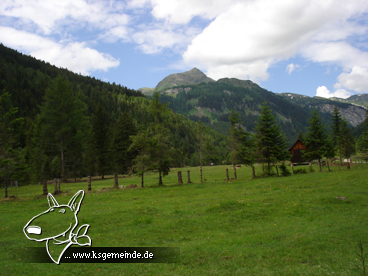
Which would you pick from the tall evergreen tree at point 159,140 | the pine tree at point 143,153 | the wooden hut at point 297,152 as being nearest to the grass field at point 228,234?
the pine tree at point 143,153

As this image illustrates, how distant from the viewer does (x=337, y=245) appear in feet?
33.8

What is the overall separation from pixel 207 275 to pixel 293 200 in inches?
523

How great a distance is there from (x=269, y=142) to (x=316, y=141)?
10478 millimetres

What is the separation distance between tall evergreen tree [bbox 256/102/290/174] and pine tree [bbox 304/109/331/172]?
22.7 ft

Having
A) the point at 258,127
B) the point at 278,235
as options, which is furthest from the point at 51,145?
the point at 278,235

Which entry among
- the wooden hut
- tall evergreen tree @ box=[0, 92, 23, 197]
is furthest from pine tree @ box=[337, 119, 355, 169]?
tall evergreen tree @ box=[0, 92, 23, 197]

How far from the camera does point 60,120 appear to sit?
49.0 metres

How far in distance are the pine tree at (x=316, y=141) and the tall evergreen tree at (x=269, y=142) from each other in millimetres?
6911

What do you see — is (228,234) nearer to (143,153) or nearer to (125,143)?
(143,153)

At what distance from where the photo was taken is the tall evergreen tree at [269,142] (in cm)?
3888

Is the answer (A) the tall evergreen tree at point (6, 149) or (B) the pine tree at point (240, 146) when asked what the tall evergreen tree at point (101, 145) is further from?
(B) the pine tree at point (240, 146)

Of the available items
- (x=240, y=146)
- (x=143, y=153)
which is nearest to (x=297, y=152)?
(x=240, y=146)

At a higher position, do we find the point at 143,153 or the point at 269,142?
the point at 269,142

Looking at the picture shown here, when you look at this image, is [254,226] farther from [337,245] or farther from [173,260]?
[173,260]
